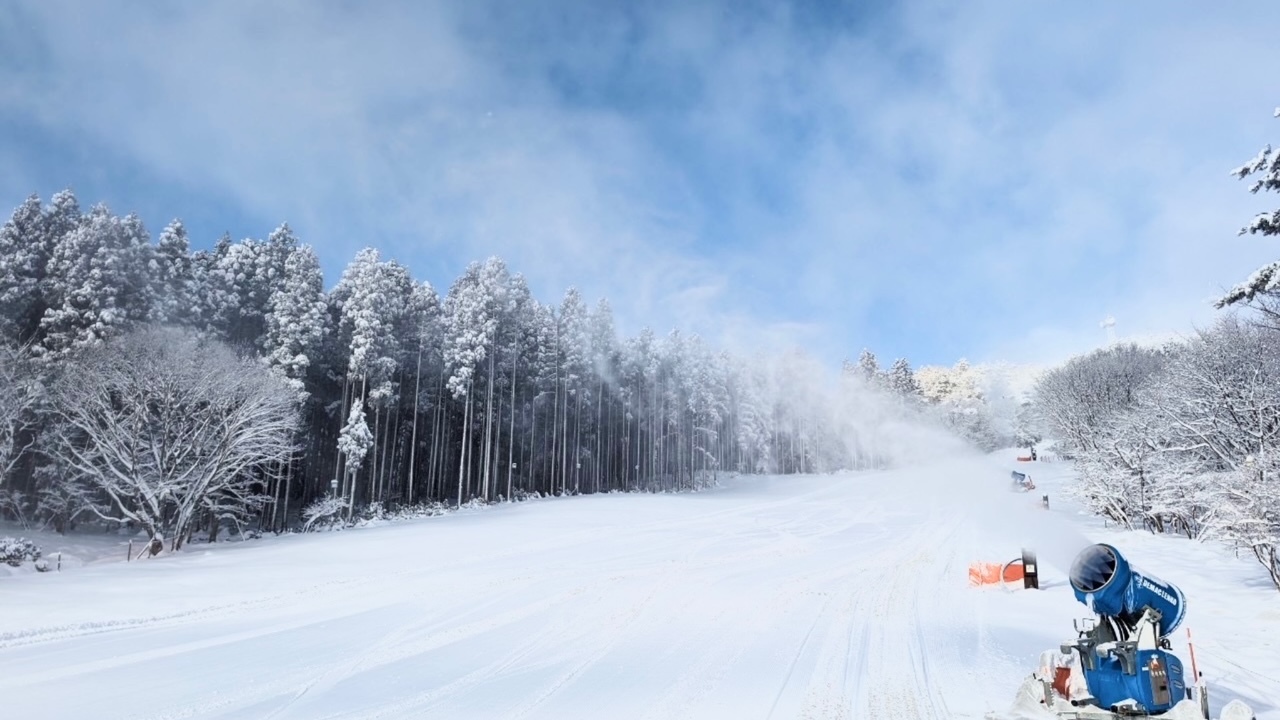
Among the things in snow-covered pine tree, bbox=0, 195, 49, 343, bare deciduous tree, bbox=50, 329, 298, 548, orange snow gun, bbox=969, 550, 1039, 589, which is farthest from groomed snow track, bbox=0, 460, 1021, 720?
snow-covered pine tree, bbox=0, 195, 49, 343

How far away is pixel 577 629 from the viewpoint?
10883mm

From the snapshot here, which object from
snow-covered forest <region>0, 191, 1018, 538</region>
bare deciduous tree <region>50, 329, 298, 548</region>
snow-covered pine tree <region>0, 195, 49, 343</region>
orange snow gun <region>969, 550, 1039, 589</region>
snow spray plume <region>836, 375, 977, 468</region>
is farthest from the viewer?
snow spray plume <region>836, 375, 977, 468</region>

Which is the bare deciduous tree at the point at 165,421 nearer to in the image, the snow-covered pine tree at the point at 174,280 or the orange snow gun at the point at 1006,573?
the snow-covered pine tree at the point at 174,280

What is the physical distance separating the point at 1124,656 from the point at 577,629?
7.75 m

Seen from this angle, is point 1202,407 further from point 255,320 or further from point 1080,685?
point 255,320

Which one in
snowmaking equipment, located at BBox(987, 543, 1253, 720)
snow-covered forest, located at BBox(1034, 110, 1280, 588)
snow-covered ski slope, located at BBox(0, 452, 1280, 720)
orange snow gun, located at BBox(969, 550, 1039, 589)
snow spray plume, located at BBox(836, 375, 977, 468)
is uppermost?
snow spray plume, located at BBox(836, 375, 977, 468)

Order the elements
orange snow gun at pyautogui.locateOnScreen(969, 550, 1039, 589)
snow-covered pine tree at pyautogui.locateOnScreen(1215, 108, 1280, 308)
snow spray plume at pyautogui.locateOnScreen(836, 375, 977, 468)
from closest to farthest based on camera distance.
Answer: snow-covered pine tree at pyautogui.locateOnScreen(1215, 108, 1280, 308)
orange snow gun at pyautogui.locateOnScreen(969, 550, 1039, 589)
snow spray plume at pyautogui.locateOnScreen(836, 375, 977, 468)

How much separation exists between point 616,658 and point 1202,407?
23981mm

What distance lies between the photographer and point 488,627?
11.2m

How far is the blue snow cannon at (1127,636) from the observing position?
5.64 metres

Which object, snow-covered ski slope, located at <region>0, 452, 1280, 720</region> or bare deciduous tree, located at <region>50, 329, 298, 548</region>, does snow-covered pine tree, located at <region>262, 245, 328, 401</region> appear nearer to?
bare deciduous tree, located at <region>50, 329, 298, 548</region>

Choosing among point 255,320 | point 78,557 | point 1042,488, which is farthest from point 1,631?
point 1042,488

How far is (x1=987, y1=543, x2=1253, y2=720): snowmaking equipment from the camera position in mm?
5605

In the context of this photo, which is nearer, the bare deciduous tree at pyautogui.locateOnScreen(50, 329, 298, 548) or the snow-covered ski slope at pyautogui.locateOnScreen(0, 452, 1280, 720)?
the snow-covered ski slope at pyautogui.locateOnScreen(0, 452, 1280, 720)
